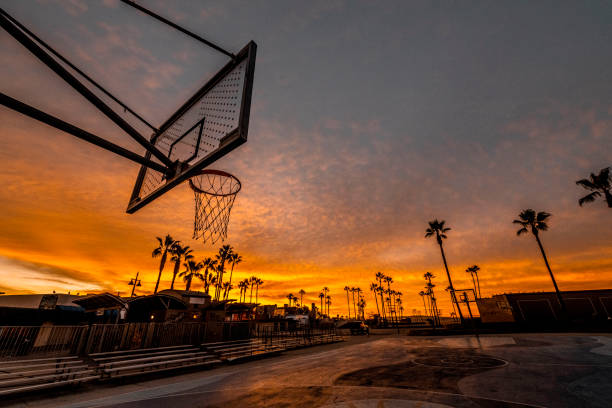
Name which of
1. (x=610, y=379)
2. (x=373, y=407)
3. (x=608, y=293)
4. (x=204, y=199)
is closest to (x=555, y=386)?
(x=610, y=379)

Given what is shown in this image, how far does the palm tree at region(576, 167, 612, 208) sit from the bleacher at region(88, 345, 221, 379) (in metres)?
36.6

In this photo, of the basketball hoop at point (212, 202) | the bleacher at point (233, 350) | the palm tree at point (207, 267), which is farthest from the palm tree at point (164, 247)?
the basketball hoop at point (212, 202)

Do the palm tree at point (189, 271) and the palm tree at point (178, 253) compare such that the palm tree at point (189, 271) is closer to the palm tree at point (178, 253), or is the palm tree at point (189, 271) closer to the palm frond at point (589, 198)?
the palm tree at point (178, 253)

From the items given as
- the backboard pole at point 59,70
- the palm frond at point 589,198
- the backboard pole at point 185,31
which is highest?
the palm frond at point 589,198

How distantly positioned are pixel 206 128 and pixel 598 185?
3634 centimetres

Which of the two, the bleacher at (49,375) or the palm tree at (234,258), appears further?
the palm tree at (234,258)

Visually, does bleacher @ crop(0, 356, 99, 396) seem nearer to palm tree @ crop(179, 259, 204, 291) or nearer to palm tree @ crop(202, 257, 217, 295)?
palm tree @ crop(179, 259, 204, 291)

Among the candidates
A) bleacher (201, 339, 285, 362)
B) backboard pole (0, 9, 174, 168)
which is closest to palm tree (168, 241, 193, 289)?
bleacher (201, 339, 285, 362)

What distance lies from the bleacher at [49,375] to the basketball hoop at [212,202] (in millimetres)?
6772

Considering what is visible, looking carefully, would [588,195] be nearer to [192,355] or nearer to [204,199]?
[204,199]

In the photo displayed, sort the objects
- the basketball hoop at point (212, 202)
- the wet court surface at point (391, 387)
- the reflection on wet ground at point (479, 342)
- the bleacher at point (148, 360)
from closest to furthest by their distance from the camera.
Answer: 1. the wet court surface at point (391, 387)
2. the basketball hoop at point (212, 202)
3. the bleacher at point (148, 360)
4. the reflection on wet ground at point (479, 342)

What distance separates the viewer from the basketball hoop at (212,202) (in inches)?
374

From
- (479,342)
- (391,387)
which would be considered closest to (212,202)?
(391,387)

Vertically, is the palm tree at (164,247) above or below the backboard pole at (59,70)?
above
